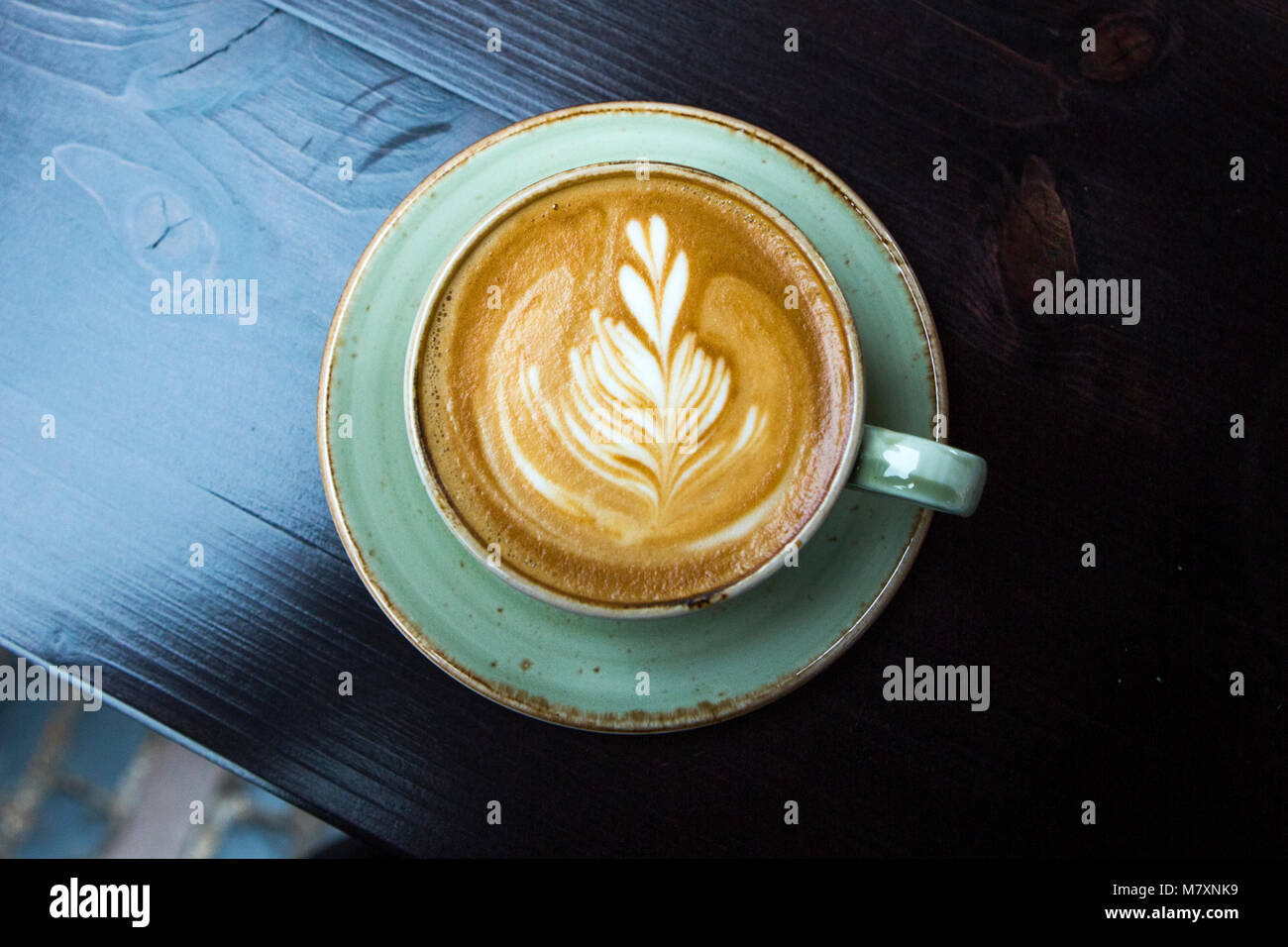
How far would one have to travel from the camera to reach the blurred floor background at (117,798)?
1.95 m

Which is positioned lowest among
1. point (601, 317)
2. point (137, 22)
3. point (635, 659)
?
point (635, 659)

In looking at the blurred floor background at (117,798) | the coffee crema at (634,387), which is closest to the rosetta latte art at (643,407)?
the coffee crema at (634,387)

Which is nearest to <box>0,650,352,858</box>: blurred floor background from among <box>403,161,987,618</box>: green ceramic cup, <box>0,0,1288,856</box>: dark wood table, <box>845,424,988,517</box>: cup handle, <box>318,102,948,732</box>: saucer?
<box>0,0,1288,856</box>: dark wood table

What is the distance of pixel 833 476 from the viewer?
0.96 m

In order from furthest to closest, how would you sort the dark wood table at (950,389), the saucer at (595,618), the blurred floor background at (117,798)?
the blurred floor background at (117,798) → the dark wood table at (950,389) → the saucer at (595,618)

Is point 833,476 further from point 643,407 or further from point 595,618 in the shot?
point 595,618

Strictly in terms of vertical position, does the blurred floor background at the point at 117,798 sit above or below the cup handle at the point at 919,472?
below

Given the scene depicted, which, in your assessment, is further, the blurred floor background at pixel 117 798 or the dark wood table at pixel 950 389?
the blurred floor background at pixel 117 798

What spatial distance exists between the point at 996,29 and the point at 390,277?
0.88m

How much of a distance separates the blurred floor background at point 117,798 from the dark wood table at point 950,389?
2.84ft

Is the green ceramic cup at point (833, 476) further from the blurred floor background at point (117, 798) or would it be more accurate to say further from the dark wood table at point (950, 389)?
the blurred floor background at point (117, 798)

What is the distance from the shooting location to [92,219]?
1253mm
